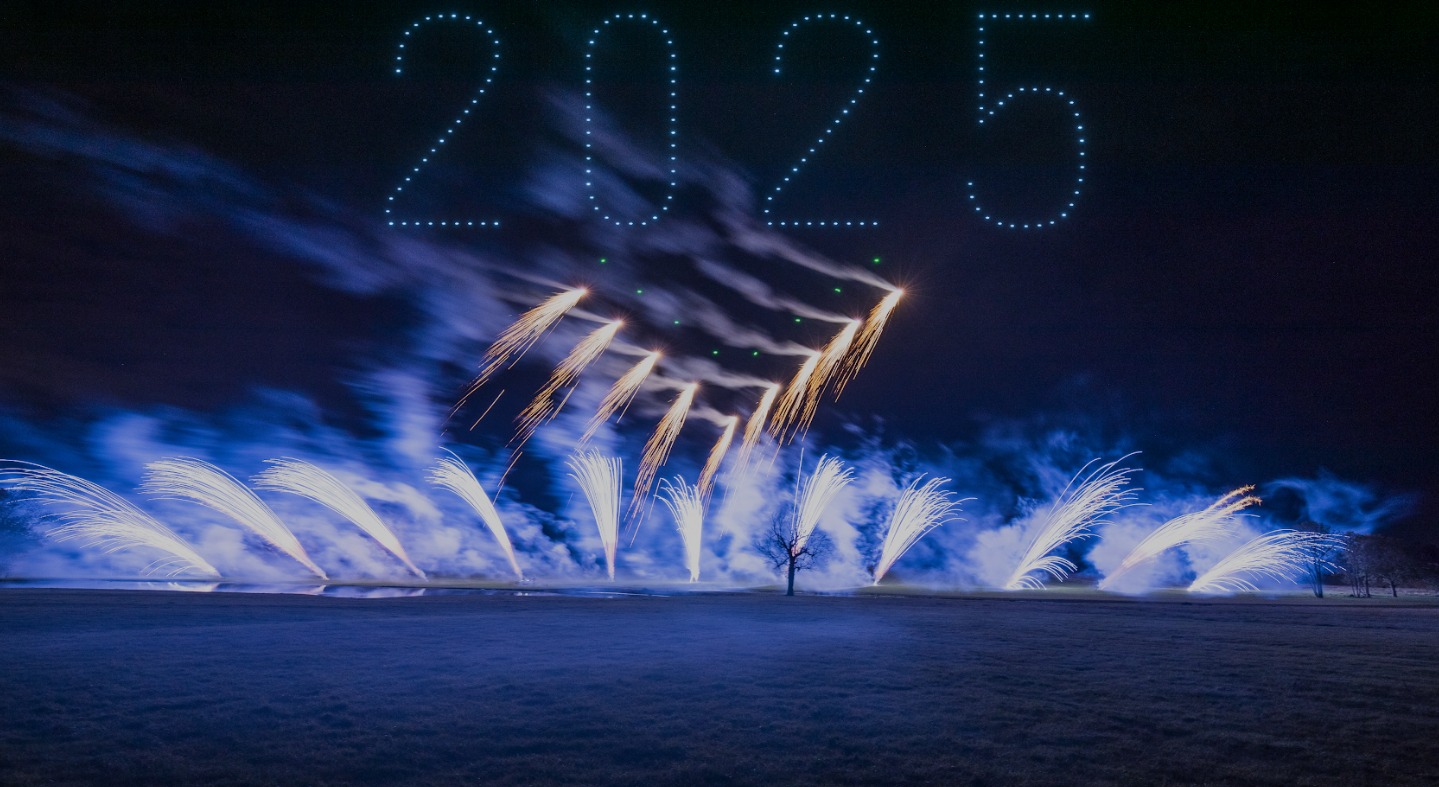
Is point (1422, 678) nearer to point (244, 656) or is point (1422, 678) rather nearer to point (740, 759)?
point (740, 759)

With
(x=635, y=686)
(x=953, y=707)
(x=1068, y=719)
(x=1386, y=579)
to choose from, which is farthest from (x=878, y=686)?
(x=1386, y=579)

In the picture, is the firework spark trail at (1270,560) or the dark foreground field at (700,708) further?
the firework spark trail at (1270,560)

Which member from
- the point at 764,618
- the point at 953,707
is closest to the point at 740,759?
the point at 953,707

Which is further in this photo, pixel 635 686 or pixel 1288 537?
pixel 1288 537

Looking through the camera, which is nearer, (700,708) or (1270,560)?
(700,708)

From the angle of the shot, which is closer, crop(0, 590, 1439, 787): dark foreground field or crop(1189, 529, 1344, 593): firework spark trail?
crop(0, 590, 1439, 787): dark foreground field

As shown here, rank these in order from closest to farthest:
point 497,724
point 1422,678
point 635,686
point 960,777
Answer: point 960,777 < point 497,724 < point 635,686 < point 1422,678

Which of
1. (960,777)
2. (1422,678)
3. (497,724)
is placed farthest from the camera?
(1422,678)
